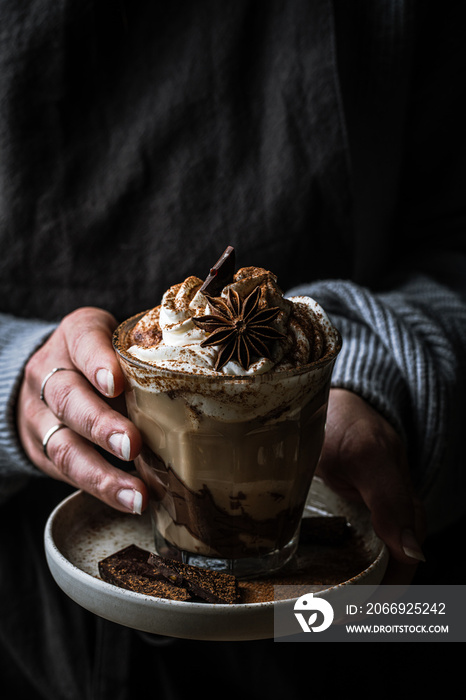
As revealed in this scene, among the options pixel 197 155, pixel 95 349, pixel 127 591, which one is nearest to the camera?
pixel 127 591

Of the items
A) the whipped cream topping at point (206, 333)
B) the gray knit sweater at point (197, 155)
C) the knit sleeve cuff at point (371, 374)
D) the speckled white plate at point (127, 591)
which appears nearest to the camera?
the speckled white plate at point (127, 591)

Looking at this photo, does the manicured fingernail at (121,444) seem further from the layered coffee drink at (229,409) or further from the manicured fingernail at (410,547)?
the manicured fingernail at (410,547)

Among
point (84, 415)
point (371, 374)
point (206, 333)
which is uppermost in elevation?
point (206, 333)

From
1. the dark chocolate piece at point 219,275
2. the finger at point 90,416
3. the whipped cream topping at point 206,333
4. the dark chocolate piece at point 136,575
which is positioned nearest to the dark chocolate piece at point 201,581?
the dark chocolate piece at point 136,575

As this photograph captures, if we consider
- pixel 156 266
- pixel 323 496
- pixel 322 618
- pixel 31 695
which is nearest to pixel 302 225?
pixel 156 266

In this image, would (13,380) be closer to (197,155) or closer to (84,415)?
(84,415)

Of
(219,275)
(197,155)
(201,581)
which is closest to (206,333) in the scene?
(219,275)

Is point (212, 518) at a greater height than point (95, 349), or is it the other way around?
point (95, 349)
